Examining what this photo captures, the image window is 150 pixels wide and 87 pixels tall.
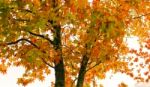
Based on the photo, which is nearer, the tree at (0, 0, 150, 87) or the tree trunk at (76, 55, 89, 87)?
the tree at (0, 0, 150, 87)

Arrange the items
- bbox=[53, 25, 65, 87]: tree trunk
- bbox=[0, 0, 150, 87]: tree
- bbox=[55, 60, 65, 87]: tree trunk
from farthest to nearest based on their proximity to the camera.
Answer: bbox=[55, 60, 65, 87]: tree trunk, bbox=[53, 25, 65, 87]: tree trunk, bbox=[0, 0, 150, 87]: tree

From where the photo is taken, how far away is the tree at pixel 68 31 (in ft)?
48.8

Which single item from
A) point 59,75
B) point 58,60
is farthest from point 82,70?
point 58,60

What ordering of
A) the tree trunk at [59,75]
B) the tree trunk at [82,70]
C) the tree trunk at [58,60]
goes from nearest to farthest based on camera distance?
the tree trunk at [58,60] → the tree trunk at [82,70] → the tree trunk at [59,75]

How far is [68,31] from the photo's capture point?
18438mm

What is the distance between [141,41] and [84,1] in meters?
8.18

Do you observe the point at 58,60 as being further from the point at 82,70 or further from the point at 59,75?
the point at 82,70

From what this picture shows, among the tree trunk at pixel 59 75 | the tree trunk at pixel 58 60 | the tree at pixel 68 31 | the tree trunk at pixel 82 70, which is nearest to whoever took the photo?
the tree at pixel 68 31

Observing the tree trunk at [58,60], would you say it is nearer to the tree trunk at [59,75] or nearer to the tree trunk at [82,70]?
the tree trunk at [59,75]

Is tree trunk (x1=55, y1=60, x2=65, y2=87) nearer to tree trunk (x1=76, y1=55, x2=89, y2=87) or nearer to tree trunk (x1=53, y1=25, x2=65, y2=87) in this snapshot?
tree trunk (x1=53, y1=25, x2=65, y2=87)

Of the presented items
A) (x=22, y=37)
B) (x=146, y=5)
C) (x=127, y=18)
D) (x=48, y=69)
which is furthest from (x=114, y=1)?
(x=48, y=69)

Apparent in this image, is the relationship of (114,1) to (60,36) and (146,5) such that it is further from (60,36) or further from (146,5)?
(60,36)

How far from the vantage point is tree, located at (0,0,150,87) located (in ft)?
48.8

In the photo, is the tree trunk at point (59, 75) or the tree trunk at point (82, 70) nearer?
the tree trunk at point (82, 70)
